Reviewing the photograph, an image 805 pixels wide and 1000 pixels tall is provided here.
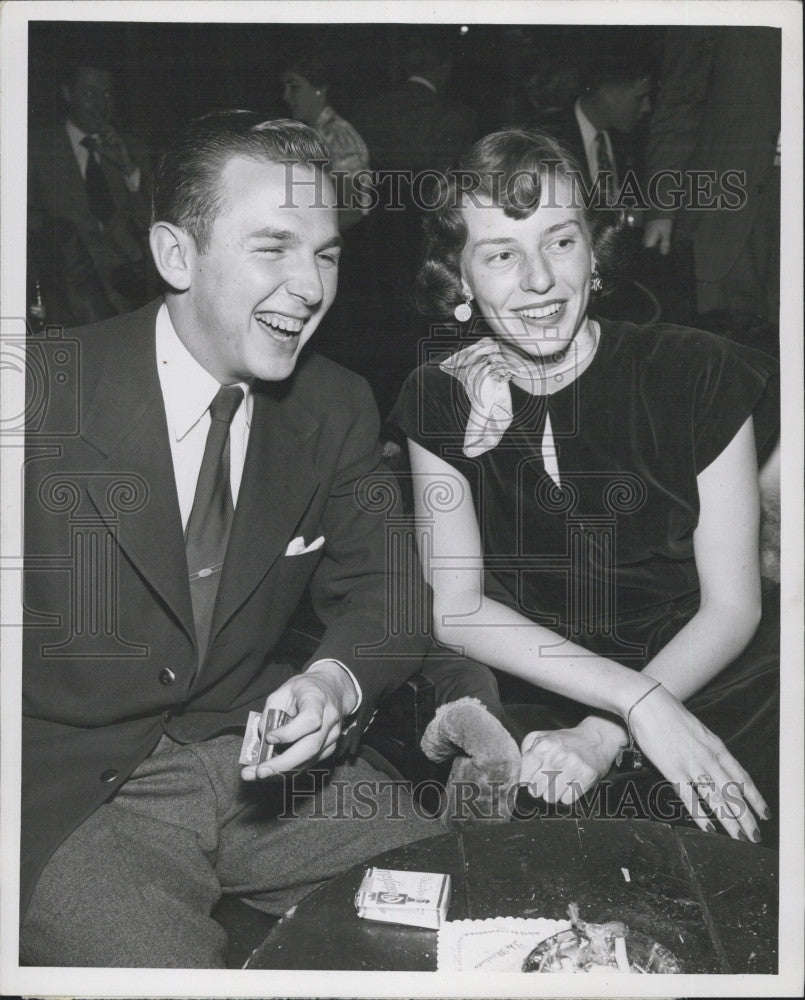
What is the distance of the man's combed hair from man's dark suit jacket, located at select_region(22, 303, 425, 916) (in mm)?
240

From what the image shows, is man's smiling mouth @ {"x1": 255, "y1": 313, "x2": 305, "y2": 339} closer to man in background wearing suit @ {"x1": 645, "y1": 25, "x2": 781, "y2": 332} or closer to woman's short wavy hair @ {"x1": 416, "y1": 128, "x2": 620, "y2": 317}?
woman's short wavy hair @ {"x1": 416, "y1": 128, "x2": 620, "y2": 317}

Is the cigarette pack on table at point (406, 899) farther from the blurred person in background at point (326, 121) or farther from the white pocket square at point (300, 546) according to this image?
the blurred person in background at point (326, 121)

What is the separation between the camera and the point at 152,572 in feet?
6.84

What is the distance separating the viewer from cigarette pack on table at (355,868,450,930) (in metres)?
1.77

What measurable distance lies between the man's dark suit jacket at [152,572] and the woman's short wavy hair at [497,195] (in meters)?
0.32

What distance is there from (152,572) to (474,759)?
2.84 ft

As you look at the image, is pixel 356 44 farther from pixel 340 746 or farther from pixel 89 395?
pixel 340 746

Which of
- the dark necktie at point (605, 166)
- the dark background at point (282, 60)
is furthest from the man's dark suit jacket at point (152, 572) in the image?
the dark necktie at point (605, 166)

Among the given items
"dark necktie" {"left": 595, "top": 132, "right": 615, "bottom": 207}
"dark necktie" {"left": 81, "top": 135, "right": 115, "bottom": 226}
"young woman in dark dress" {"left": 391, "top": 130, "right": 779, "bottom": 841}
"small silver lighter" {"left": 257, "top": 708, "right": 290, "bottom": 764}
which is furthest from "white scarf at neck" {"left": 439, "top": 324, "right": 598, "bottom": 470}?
"dark necktie" {"left": 81, "top": 135, "right": 115, "bottom": 226}

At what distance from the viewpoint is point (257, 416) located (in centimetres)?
215

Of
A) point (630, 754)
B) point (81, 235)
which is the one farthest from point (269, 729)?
point (81, 235)

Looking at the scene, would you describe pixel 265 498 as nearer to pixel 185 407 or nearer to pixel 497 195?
pixel 185 407

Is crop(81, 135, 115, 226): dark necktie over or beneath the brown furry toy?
over

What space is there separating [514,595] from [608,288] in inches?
29.3
